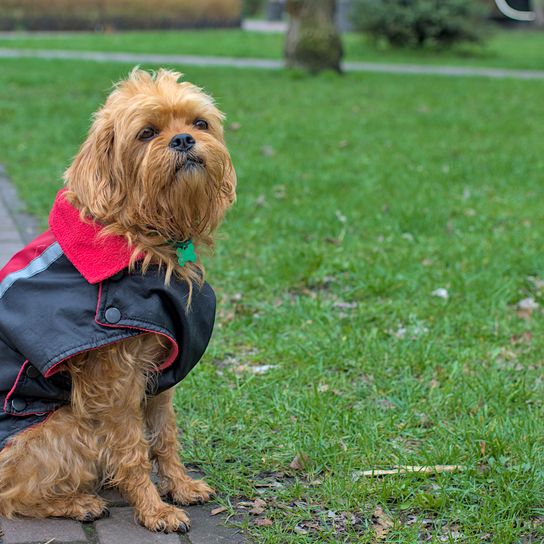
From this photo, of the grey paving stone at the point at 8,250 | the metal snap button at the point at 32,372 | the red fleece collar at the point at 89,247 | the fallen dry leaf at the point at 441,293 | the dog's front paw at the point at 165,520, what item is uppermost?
the red fleece collar at the point at 89,247

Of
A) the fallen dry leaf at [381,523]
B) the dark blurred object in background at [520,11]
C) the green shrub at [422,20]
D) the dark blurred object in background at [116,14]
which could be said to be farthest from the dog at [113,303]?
the dark blurred object in background at [520,11]

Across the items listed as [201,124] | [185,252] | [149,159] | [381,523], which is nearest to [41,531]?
[185,252]


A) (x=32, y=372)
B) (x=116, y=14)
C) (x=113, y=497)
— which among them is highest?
(x=32, y=372)

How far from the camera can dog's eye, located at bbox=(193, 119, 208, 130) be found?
2.97 metres

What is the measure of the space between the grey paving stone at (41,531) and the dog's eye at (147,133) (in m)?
1.38

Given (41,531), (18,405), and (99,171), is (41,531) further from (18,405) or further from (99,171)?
(99,171)

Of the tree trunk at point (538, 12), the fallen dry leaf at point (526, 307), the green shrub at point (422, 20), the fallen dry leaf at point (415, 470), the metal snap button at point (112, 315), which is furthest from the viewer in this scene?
the tree trunk at point (538, 12)

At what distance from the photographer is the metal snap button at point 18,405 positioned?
117 inches

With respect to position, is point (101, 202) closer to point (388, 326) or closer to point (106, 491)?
point (106, 491)

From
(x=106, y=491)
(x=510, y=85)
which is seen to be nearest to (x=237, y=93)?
(x=510, y=85)

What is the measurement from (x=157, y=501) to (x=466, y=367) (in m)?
1.94

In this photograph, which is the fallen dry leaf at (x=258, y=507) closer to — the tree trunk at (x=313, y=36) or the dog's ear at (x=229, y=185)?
the dog's ear at (x=229, y=185)

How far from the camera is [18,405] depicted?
2988 millimetres

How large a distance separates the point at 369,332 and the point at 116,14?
26856 millimetres
